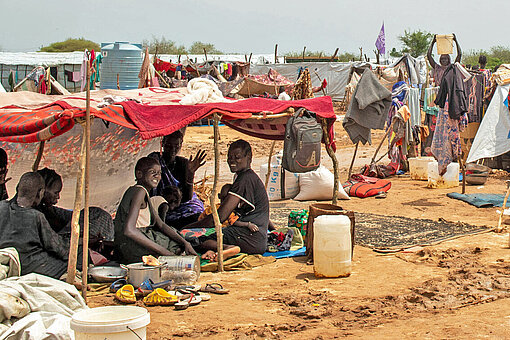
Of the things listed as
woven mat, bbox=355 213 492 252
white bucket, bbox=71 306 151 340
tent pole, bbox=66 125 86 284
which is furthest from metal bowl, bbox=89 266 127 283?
woven mat, bbox=355 213 492 252

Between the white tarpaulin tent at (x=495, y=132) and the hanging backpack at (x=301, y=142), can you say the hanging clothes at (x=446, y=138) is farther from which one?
the hanging backpack at (x=301, y=142)

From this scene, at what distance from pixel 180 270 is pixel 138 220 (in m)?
0.75

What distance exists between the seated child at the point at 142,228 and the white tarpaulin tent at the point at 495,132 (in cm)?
668

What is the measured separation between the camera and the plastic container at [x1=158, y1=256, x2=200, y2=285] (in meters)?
5.67

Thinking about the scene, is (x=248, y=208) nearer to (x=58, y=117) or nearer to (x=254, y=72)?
(x=58, y=117)

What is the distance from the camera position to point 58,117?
5.20m

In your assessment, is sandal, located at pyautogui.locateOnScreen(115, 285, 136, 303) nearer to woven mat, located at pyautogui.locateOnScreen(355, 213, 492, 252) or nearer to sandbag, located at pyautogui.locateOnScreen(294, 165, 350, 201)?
woven mat, located at pyautogui.locateOnScreen(355, 213, 492, 252)

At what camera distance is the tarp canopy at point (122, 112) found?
529 centimetres

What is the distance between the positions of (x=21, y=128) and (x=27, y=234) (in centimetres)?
89

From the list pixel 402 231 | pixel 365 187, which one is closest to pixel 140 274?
pixel 402 231

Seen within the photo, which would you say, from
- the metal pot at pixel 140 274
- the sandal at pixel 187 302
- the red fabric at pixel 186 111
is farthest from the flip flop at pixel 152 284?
the red fabric at pixel 186 111

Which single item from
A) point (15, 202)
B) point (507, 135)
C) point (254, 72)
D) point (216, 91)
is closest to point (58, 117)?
point (15, 202)

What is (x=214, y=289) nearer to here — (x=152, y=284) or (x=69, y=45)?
(x=152, y=284)

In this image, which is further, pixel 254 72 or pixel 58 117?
pixel 254 72
